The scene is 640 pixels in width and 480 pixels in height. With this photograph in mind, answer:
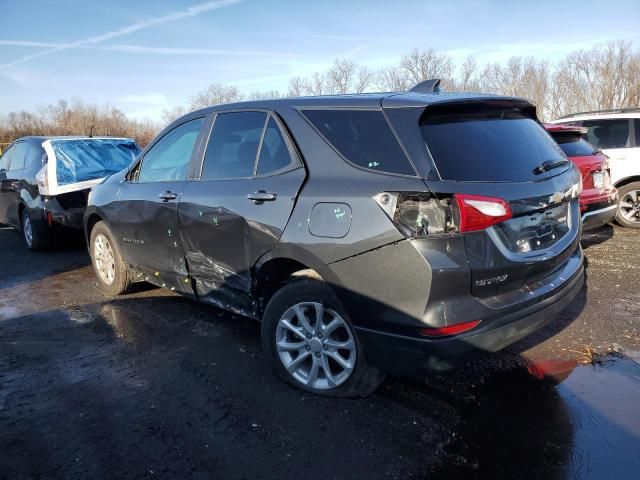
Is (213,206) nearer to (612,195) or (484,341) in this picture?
(484,341)

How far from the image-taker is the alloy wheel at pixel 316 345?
9.54 ft

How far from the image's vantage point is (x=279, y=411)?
2920 millimetres

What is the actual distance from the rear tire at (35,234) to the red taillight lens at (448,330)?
6.46m

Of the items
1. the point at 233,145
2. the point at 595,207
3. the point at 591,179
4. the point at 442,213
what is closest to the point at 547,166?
the point at 442,213

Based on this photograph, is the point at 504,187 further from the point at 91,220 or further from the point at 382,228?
the point at 91,220

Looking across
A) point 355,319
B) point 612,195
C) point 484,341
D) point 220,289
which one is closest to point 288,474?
point 355,319

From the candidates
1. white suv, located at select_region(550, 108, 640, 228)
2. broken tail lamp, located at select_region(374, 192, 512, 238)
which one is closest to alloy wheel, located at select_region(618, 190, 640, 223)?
white suv, located at select_region(550, 108, 640, 228)

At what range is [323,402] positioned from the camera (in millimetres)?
3010

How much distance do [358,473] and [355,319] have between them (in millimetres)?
773

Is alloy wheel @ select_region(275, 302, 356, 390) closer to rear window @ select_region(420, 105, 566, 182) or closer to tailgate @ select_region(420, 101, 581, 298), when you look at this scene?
tailgate @ select_region(420, 101, 581, 298)

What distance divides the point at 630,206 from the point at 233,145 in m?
6.90

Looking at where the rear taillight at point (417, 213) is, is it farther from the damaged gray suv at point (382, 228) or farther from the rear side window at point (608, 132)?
the rear side window at point (608, 132)

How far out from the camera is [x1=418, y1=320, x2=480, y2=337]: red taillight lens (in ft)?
8.09

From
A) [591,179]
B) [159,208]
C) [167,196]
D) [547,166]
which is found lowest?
[591,179]
